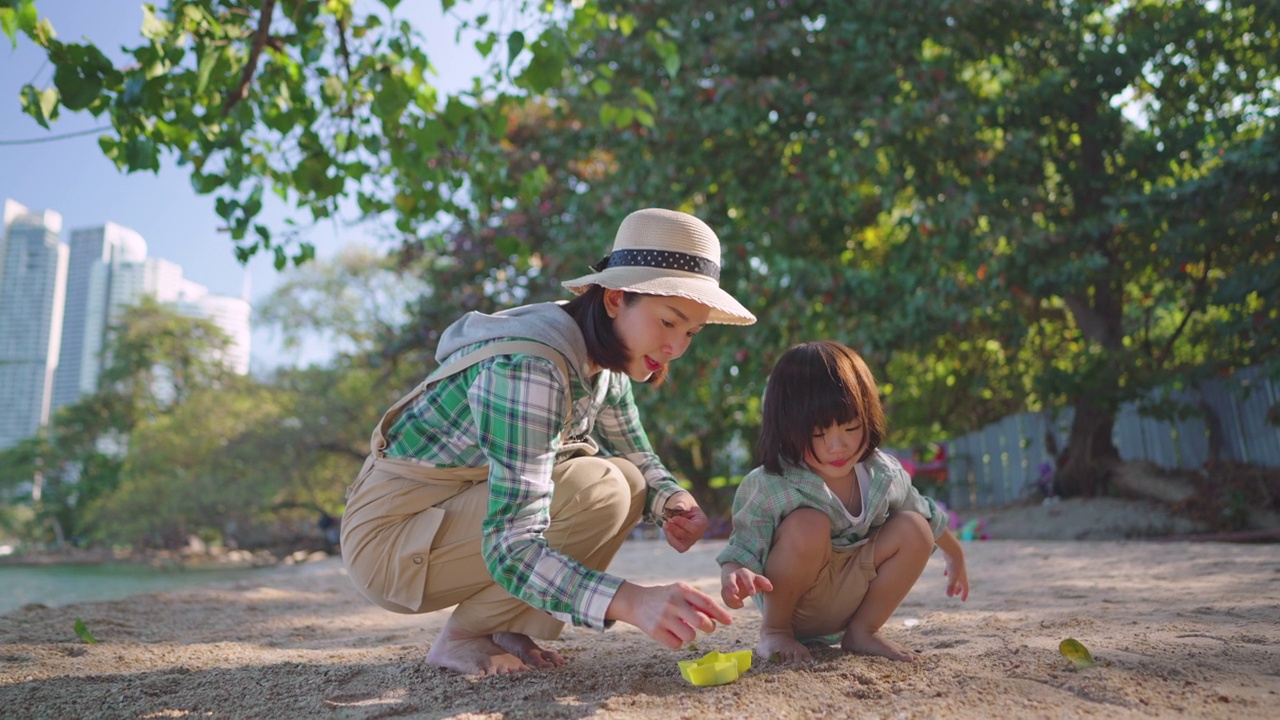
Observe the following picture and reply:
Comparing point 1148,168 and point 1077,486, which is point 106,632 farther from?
point 1148,168

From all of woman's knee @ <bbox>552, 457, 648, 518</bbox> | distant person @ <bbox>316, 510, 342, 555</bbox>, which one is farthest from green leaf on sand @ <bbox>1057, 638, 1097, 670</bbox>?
distant person @ <bbox>316, 510, 342, 555</bbox>

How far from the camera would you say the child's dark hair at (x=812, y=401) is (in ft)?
6.88

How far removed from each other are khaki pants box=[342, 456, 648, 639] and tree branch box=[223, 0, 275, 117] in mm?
2370

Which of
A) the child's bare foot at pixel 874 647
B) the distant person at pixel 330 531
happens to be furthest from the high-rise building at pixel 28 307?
the child's bare foot at pixel 874 647

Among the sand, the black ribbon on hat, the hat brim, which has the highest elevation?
the black ribbon on hat

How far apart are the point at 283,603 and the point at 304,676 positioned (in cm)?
219

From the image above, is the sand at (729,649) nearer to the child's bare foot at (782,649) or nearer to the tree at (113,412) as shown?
the child's bare foot at (782,649)

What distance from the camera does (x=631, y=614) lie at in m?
1.63

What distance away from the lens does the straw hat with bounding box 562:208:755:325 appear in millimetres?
1970

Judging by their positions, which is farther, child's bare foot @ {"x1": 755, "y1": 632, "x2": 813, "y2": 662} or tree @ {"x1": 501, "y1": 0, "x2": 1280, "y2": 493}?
tree @ {"x1": 501, "y1": 0, "x2": 1280, "y2": 493}

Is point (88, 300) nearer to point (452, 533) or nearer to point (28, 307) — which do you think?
point (28, 307)

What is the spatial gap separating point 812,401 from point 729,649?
29.4 inches

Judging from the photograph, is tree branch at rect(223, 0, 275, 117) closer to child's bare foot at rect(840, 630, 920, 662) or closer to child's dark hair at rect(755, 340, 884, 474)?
child's dark hair at rect(755, 340, 884, 474)

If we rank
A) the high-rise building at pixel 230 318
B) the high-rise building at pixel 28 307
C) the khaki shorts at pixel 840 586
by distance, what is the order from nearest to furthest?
the khaki shorts at pixel 840 586 < the high-rise building at pixel 28 307 < the high-rise building at pixel 230 318
